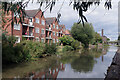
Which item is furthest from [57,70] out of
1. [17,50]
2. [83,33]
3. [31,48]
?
[83,33]

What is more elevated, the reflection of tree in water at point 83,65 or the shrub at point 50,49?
the shrub at point 50,49

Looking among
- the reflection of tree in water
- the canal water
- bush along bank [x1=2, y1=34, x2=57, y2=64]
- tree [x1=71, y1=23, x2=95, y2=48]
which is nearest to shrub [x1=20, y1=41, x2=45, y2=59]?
bush along bank [x1=2, y1=34, x2=57, y2=64]

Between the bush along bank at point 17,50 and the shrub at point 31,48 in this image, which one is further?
the shrub at point 31,48

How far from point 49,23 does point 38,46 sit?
20920 millimetres

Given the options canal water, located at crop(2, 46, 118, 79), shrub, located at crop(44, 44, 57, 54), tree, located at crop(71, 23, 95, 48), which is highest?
tree, located at crop(71, 23, 95, 48)

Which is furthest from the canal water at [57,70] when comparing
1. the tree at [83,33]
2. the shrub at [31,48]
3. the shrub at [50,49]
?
the tree at [83,33]

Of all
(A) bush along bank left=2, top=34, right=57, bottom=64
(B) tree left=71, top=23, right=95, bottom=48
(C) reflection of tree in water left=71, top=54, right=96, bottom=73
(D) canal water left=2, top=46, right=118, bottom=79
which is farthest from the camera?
(B) tree left=71, top=23, right=95, bottom=48

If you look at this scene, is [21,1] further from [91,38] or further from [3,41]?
[91,38]

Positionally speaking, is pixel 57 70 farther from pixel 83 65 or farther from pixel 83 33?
pixel 83 33

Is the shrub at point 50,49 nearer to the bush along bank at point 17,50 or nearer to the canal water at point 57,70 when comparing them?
the bush along bank at point 17,50

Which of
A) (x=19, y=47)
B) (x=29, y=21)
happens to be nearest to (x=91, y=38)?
(x=29, y=21)

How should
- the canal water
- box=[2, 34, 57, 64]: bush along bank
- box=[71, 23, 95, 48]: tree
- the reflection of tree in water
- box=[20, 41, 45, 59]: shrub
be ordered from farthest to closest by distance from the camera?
box=[71, 23, 95, 48]: tree → box=[20, 41, 45, 59]: shrub → box=[2, 34, 57, 64]: bush along bank → the reflection of tree in water → the canal water

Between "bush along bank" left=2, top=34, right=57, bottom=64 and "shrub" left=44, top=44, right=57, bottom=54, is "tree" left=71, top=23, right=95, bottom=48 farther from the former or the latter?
"bush along bank" left=2, top=34, right=57, bottom=64

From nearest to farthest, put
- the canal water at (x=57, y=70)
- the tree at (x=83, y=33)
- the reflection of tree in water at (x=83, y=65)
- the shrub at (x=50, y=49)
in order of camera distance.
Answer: the canal water at (x=57, y=70) < the reflection of tree in water at (x=83, y=65) < the shrub at (x=50, y=49) < the tree at (x=83, y=33)
